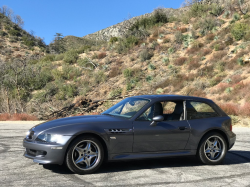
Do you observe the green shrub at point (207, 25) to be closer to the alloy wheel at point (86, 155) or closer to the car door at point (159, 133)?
the car door at point (159, 133)

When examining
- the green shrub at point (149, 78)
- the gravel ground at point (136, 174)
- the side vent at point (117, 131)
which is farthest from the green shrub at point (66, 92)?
the side vent at point (117, 131)

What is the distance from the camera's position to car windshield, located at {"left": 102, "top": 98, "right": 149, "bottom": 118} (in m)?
6.13

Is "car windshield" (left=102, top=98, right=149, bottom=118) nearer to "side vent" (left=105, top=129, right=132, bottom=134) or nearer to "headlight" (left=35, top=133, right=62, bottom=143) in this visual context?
"side vent" (left=105, top=129, right=132, bottom=134)

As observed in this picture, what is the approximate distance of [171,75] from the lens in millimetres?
29000

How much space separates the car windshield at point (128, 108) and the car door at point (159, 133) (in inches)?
8.0

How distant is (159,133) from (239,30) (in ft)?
91.4

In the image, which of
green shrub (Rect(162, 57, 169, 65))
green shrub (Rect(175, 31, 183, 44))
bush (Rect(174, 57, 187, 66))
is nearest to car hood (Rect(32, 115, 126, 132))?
bush (Rect(174, 57, 187, 66))

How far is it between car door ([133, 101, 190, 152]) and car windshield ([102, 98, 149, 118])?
0.67 feet

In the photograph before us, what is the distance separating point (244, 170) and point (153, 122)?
Result: 7.10 ft

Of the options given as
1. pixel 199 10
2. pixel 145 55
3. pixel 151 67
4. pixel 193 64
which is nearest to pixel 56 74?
pixel 145 55

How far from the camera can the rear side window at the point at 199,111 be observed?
6.59 metres

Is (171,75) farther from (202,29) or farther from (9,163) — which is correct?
(9,163)

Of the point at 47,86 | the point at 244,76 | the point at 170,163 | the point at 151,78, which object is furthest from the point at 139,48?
the point at 170,163

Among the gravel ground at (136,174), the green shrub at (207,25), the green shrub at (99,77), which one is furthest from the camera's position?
the green shrub at (207,25)
